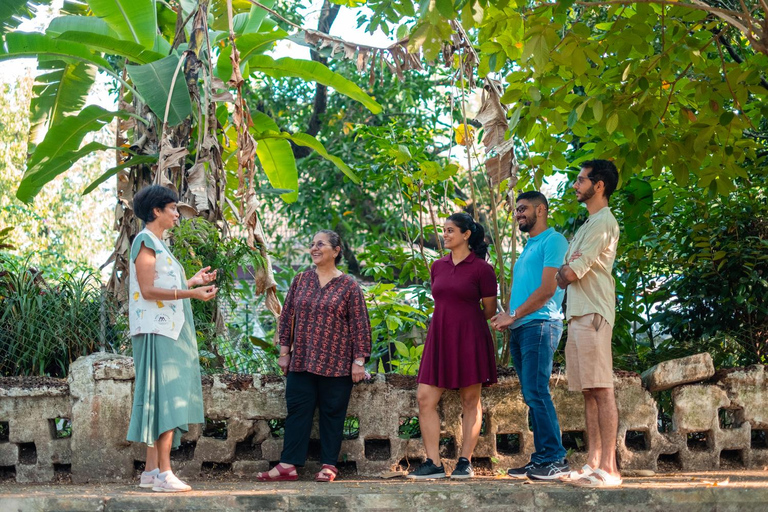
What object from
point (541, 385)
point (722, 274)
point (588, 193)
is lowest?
point (541, 385)

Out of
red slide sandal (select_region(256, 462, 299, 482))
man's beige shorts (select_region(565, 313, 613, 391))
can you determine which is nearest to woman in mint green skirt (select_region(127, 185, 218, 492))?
red slide sandal (select_region(256, 462, 299, 482))

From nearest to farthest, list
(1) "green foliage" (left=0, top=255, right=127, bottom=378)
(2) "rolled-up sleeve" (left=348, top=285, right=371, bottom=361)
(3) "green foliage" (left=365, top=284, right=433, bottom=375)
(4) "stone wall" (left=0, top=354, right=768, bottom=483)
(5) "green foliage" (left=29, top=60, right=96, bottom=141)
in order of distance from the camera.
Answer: (4) "stone wall" (left=0, top=354, right=768, bottom=483), (2) "rolled-up sleeve" (left=348, top=285, right=371, bottom=361), (1) "green foliage" (left=0, top=255, right=127, bottom=378), (3) "green foliage" (left=365, top=284, right=433, bottom=375), (5) "green foliage" (left=29, top=60, right=96, bottom=141)

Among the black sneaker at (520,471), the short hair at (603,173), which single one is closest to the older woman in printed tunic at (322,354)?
the black sneaker at (520,471)

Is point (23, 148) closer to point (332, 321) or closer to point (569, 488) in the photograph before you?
point (332, 321)

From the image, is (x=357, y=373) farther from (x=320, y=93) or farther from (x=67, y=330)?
(x=320, y=93)

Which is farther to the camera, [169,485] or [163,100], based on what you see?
[163,100]

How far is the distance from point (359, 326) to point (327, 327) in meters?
0.22

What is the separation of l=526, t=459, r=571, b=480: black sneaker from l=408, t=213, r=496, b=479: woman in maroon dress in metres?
0.43

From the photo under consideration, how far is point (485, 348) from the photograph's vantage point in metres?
5.44

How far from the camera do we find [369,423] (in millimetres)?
5648

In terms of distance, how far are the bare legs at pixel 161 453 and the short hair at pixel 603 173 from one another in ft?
9.98

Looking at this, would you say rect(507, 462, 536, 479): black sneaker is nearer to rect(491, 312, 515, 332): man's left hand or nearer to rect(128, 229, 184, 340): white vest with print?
rect(491, 312, 515, 332): man's left hand

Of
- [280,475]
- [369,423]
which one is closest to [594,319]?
[369,423]

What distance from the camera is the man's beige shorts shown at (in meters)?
4.88
